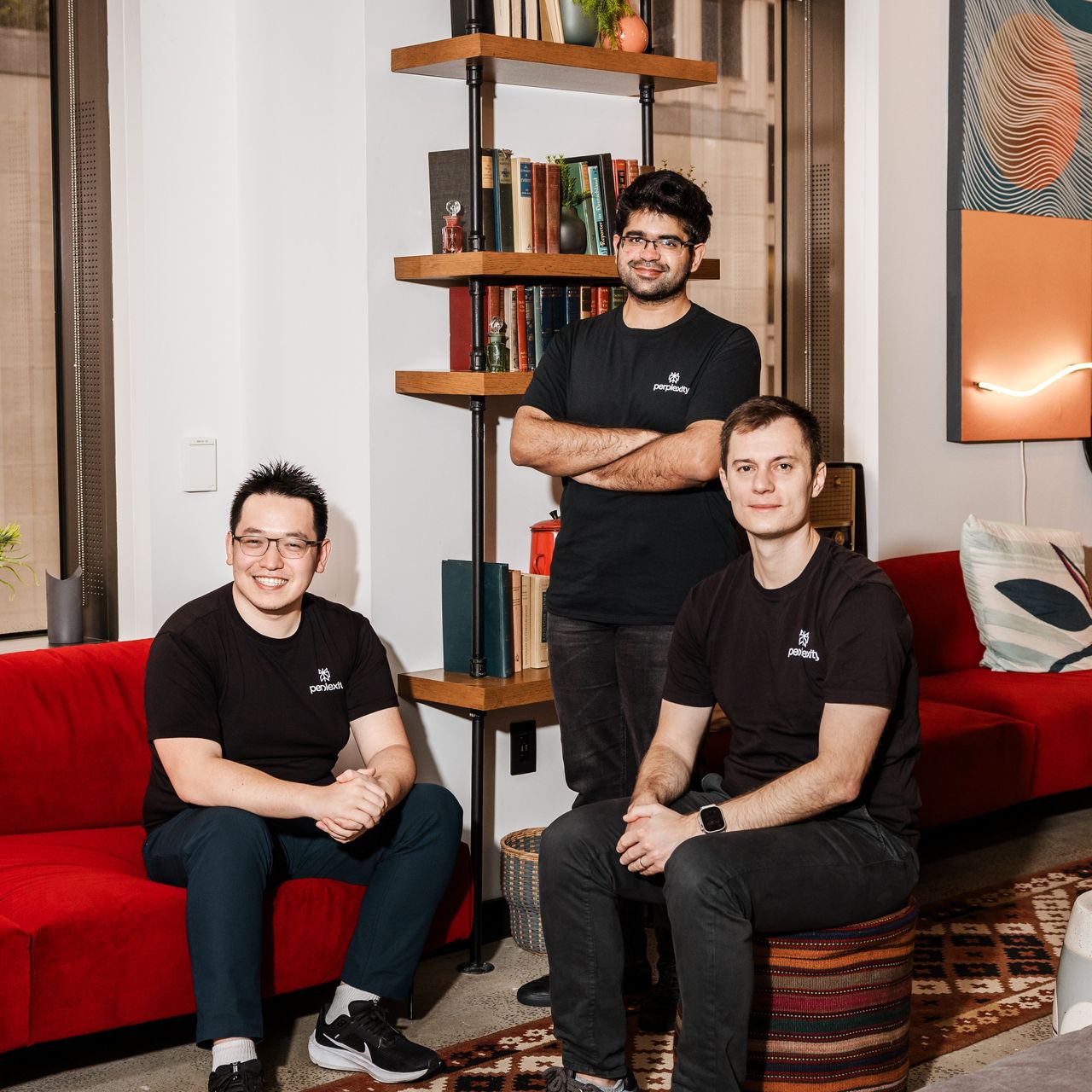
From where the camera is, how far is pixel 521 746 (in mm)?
3633

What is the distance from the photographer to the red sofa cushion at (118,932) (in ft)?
8.30

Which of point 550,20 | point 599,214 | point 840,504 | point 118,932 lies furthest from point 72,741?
point 840,504

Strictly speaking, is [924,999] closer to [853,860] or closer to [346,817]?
[853,860]

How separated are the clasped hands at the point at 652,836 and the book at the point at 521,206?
145cm

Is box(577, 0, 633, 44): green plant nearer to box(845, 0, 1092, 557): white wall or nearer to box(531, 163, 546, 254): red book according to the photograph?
box(531, 163, 546, 254): red book

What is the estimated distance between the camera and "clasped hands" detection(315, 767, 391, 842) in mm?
2666

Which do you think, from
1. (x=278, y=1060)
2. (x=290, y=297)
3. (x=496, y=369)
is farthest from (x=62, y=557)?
(x=278, y=1060)

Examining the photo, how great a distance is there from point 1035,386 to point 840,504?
104 centimetres

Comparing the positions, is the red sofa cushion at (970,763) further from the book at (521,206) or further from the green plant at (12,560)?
the green plant at (12,560)

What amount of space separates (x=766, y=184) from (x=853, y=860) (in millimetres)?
2995

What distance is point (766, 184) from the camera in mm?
4797

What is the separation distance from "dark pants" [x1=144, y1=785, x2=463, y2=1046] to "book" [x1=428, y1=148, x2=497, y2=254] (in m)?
1.25

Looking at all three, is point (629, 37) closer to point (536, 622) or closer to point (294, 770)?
point (536, 622)

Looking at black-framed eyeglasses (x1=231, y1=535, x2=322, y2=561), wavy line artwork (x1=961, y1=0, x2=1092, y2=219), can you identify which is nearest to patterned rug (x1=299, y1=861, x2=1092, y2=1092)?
black-framed eyeglasses (x1=231, y1=535, x2=322, y2=561)
